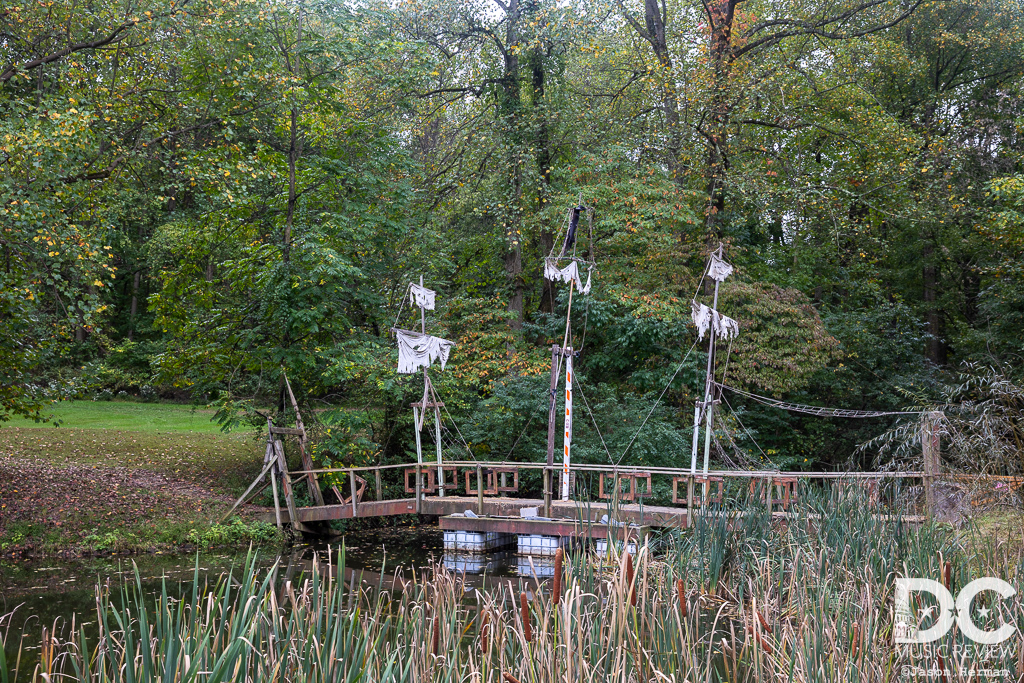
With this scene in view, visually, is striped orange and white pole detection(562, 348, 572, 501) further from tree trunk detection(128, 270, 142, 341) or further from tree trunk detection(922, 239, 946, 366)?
tree trunk detection(128, 270, 142, 341)

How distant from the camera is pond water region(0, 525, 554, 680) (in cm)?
788

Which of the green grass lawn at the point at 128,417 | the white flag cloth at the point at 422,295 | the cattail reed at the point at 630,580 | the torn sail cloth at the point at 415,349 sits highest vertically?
the white flag cloth at the point at 422,295

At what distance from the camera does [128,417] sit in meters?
20.9

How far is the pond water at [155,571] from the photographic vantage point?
25.8 ft

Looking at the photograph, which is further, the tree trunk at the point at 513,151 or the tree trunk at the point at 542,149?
the tree trunk at the point at 542,149

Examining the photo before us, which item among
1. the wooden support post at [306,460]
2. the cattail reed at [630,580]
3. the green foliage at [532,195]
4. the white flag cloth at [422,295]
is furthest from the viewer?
the wooden support post at [306,460]

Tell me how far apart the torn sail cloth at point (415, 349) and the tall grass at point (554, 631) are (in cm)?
705

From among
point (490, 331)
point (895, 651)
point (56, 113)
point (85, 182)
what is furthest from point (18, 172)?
point (895, 651)

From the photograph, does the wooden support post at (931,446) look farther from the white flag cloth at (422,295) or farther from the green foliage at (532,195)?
the white flag cloth at (422,295)

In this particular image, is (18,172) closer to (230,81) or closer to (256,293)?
(230,81)

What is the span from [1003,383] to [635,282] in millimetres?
8153

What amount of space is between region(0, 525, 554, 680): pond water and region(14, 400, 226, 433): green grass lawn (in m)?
6.63

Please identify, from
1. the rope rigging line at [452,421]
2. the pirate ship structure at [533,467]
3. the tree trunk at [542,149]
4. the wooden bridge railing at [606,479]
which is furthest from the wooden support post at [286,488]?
the tree trunk at [542,149]

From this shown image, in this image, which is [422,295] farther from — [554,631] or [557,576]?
[557,576]
